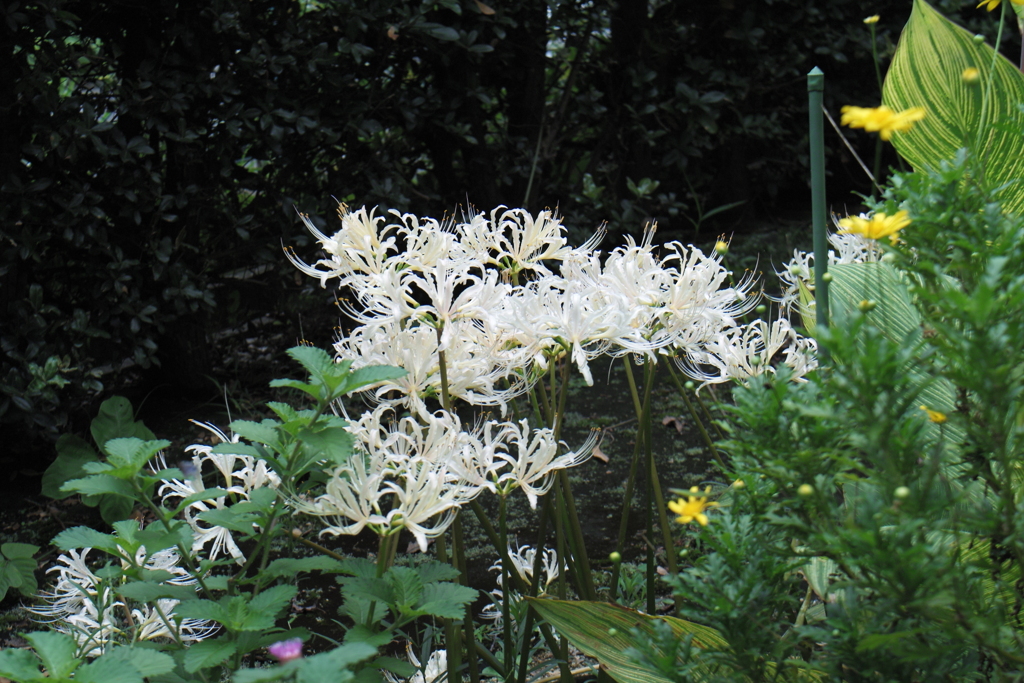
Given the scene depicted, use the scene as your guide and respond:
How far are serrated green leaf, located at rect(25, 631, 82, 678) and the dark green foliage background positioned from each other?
2166 millimetres

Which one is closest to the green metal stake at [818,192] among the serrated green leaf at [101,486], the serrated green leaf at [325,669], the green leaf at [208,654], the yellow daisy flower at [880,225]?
the yellow daisy flower at [880,225]

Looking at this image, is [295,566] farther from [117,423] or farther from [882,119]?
[117,423]

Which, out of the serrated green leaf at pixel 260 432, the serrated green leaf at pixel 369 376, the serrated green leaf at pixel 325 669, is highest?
the serrated green leaf at pixel 369 376

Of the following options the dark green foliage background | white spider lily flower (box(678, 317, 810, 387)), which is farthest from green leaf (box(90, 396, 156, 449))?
white spider lily flower (box(678, 317, 810, 387))

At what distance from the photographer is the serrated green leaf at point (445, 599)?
112cm

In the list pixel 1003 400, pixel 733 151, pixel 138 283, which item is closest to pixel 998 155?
pixel 1003 400

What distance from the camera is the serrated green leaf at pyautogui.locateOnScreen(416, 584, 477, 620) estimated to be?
3.69ft

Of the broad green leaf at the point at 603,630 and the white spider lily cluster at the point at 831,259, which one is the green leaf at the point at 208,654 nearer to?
the broad green leaf at the point at 603,630

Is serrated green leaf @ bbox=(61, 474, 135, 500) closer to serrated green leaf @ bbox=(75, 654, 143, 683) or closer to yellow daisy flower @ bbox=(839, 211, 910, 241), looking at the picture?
serrated green leaf @ bbox=(75, 654, 143, 683)

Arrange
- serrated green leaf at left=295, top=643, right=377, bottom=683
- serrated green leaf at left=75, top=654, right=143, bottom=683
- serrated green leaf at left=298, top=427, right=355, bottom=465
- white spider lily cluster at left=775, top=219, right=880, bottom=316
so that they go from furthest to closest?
white spider lily cluster at left=775, top=219, right=880, bottom=316 < serrated green leaf at left=298, top=427, right=355, bottom=465 < serrated green leaf at left=75, top=654, right=143, bottom=683 < serrated green leaf at left=295, top=643, right=377, bottom=683

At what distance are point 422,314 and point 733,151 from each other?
4.98m

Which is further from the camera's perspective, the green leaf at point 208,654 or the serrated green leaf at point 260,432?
the serrated green leaf at point 260,432

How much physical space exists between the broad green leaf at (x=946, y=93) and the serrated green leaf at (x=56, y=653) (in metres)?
1.47

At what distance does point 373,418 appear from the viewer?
1.29m
